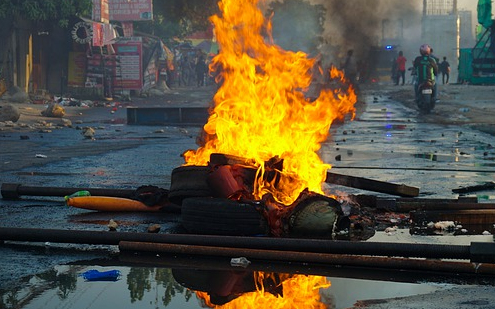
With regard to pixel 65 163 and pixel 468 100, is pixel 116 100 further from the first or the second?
pixel 65 163

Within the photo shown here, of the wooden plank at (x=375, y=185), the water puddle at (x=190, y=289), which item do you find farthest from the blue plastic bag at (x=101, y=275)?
the wooden plank at (x=375, y=185)

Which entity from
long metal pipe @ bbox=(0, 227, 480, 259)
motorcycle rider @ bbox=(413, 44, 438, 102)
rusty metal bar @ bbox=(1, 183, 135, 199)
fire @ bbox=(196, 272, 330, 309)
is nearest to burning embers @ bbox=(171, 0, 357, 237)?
rusty metal bar @ bbox=(1, 183, 135, 199)

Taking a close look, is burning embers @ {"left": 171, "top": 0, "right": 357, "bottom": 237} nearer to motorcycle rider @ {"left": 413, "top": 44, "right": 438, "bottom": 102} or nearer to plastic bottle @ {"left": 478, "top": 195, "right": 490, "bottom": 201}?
plastic bottle @ {"left": 478, "top": 195, "right": 490, "bottom": 201}

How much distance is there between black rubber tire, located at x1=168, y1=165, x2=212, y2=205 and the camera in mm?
8117

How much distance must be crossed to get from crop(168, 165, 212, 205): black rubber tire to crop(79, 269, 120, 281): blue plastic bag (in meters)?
2.10

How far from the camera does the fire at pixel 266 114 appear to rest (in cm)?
874

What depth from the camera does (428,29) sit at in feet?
449

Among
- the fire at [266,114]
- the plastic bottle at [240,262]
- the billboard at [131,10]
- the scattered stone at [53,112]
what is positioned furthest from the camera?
the billboard at [131,10]

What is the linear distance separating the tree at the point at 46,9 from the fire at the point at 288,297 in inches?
1278

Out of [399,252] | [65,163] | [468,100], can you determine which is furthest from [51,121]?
[399,252]

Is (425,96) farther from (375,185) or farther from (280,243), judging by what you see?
(280,243)

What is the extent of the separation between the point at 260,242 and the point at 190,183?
1.94m

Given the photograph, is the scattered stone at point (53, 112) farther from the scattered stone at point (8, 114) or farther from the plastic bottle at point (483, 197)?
the plastic bottle at point (483, 197)

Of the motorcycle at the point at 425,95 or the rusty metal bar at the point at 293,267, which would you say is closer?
the rusty metal bar at the point at 293,267
